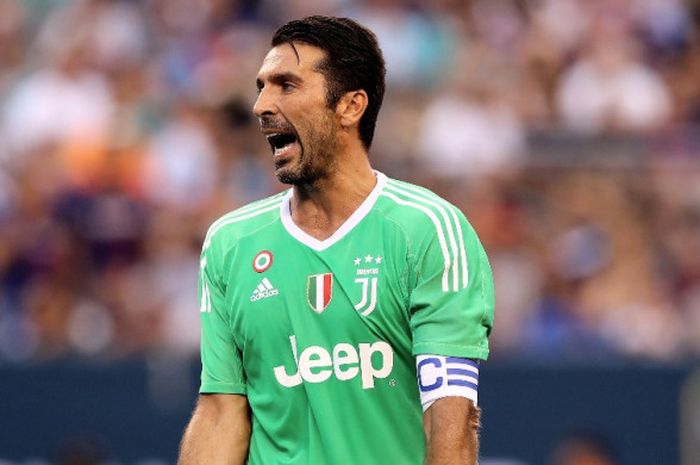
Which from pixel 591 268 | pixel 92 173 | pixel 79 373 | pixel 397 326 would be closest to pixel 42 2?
pixel 92 173

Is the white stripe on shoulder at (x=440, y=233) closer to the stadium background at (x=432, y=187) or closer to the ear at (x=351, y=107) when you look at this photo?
the ear at (x=351, y=107)

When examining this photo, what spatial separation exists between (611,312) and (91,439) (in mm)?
3385

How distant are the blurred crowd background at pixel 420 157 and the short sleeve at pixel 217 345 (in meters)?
5.01

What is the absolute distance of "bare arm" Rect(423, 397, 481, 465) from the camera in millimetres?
4496

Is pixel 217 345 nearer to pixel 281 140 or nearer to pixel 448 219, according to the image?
pixel 281 140

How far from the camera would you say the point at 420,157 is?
1135 centimetres

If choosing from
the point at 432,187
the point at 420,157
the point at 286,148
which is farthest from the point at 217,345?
the point at 420,157

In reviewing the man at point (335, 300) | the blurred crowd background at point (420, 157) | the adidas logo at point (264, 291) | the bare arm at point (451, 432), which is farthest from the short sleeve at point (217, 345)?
the blurred crowd background at point (420, 157)

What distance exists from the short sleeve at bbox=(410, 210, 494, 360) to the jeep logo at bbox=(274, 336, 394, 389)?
0.13 meters

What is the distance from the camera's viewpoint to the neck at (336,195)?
493cm

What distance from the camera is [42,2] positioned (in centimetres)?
1409

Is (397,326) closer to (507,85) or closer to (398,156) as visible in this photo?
(398,156)

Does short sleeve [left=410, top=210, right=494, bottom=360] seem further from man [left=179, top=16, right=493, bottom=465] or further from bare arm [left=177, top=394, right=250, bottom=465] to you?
bare arm [left=177, top=394, right=250, bottom=465]

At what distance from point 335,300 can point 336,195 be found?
35 centimetres
